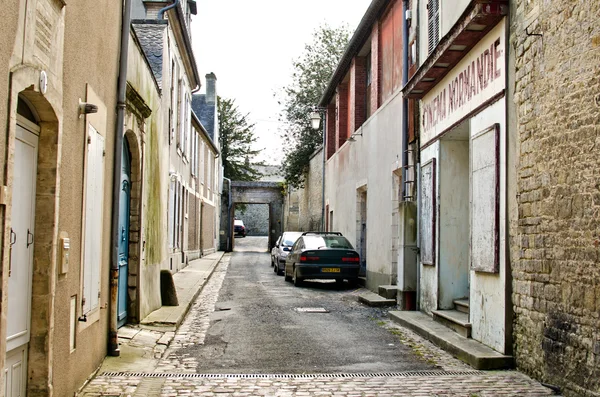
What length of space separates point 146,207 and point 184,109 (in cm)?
1258

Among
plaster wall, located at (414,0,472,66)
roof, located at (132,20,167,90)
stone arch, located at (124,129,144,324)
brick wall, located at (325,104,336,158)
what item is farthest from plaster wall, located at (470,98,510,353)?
brick wall, located at (325,104,336,158)

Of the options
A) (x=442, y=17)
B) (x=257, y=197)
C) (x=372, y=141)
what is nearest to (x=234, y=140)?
(x=257, y=197)

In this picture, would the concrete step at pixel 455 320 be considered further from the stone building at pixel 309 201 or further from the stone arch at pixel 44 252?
the stone building at pixel 309 201

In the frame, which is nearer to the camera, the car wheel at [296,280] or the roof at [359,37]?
the roof at [359,37]

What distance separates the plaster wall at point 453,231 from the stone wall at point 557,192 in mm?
3151

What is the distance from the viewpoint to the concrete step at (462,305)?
9.88 meters

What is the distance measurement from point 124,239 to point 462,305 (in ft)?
17.3

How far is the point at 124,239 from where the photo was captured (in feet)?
30.6

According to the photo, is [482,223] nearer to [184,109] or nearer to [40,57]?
[40,57]

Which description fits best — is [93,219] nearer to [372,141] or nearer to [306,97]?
[372,141]

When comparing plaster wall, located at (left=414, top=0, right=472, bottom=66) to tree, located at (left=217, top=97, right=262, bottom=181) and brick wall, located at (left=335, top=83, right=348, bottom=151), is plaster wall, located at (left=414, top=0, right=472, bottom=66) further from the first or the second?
tree, located at (left=217, top=97, right=262, bottom=181)

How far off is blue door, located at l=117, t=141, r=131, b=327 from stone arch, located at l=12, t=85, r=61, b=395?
13.3ft

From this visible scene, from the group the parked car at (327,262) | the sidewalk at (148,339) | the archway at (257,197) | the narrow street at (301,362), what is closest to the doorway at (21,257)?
the narrow street at (301,362)

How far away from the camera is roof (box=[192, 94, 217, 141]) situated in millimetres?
36562
